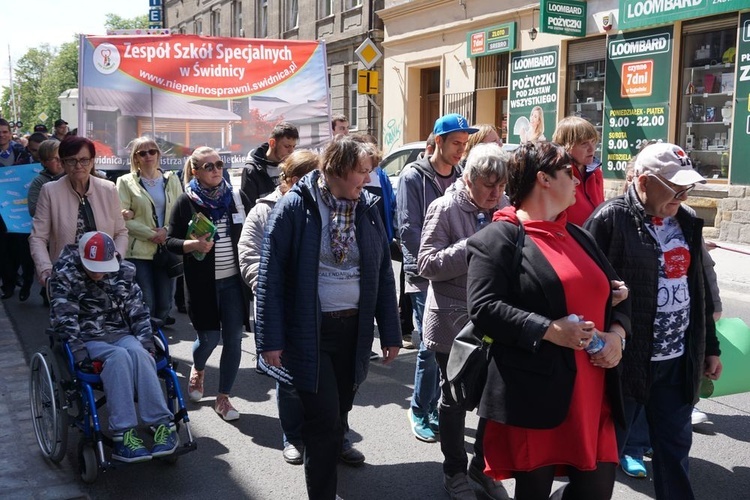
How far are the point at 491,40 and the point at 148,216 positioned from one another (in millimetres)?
13844

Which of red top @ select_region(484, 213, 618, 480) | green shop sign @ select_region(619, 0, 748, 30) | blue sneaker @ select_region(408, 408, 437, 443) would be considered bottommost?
blue sneaker @ select_region(408, 408, 437, 443)

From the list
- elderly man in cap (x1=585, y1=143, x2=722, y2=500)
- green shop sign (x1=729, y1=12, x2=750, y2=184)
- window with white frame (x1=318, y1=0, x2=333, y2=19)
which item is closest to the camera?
elderly man in cap (x1=585, y1=143, x2=722, y2=500)

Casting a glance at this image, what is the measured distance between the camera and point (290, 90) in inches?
361

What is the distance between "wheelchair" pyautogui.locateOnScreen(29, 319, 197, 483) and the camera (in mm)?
4027

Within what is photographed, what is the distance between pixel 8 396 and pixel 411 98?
18.7 metres

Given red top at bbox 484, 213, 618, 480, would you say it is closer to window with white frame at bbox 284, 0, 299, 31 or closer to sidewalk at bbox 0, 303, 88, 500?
sidewalk at bbox 0, 303, 88, 500

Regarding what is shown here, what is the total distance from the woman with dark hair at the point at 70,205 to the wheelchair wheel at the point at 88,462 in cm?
156

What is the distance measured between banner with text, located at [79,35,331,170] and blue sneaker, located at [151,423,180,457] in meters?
4.89

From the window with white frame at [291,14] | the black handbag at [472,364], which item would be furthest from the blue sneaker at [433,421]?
the window with white frame at [291,14]

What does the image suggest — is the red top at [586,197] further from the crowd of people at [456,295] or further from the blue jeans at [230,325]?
the blue jeans at [230,325]

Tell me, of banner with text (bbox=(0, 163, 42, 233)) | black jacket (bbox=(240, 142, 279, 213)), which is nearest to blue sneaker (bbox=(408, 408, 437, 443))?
black jacket (bbox=(240, 142, 279, 213))

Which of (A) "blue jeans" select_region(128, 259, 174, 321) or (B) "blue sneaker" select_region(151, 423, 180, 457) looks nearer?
(B) "blue sneaker" select_region(151, 423, 180, 457)

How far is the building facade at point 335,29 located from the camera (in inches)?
988

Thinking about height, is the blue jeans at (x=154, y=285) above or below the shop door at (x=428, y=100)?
below
